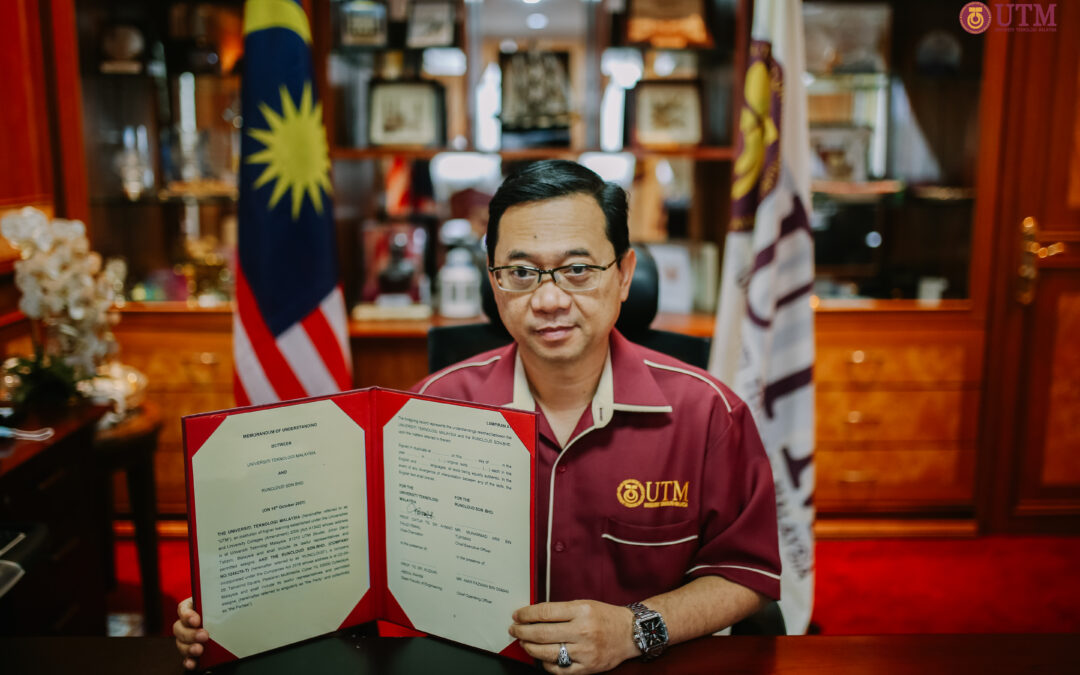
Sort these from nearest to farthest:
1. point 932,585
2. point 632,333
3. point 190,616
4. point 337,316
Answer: point 190,616, point 632,333, point 337,316, point 932,585

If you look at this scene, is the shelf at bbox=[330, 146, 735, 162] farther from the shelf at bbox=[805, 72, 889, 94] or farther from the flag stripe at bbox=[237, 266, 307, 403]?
the flag stripe at bbox=[237, 266, 307, 403]

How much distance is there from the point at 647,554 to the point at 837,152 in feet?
8.35

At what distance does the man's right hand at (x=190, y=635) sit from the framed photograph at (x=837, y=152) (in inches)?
116

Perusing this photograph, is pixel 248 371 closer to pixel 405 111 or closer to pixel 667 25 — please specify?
pixel 405 111

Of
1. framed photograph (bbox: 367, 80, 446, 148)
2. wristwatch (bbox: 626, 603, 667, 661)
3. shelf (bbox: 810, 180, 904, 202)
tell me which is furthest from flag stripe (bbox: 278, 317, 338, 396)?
shelf (bbox: 810, 180, 904, 202)

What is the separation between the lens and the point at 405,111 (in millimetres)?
3195

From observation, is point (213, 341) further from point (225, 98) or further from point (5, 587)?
point (5, 587)

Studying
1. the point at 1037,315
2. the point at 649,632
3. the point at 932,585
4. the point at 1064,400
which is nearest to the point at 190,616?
the point at 649,632

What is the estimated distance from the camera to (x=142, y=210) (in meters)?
3.29

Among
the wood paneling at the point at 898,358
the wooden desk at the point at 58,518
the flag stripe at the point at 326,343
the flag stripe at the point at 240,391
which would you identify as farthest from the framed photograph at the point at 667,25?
the wooden desk at the point at 58,518

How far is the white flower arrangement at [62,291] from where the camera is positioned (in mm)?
1970

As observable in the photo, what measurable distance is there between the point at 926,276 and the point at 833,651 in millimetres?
2690

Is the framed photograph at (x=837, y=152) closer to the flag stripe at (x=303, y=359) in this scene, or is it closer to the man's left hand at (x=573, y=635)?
the flag stripe at (x=303, y=359)

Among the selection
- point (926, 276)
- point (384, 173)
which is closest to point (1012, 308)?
point (926, 276)
